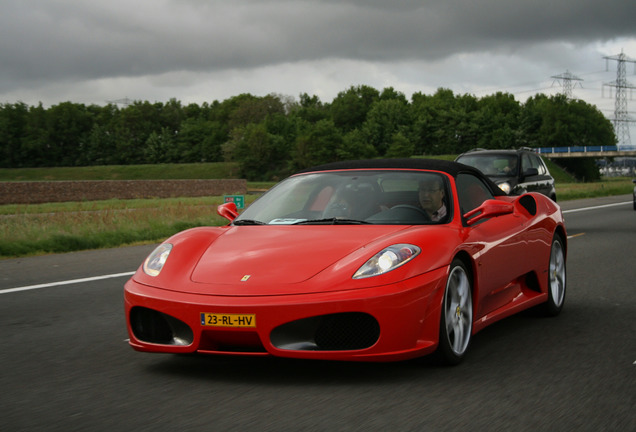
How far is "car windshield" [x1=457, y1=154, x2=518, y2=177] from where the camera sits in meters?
16.6

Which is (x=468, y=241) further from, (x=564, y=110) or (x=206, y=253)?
(x=564, y=110)

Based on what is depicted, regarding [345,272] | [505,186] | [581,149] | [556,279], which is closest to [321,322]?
[345,272]

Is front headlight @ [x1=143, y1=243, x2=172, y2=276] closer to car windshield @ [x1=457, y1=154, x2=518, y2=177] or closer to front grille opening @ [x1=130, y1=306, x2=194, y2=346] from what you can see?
front grille opening @ [x1=130, y1=306, x2=194, y2=346]

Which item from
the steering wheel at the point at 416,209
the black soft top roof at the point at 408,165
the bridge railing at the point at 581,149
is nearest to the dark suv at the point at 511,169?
the black soft top roof at the point at 408,165

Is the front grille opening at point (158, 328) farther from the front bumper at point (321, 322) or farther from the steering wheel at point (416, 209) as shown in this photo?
the steering wheel at point (416, 209)

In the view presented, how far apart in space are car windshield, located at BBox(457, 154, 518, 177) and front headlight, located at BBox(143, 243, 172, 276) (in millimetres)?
12124

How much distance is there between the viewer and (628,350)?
543 centimetres

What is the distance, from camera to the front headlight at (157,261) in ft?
16.5

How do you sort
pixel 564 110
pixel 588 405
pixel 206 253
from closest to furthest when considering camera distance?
pixel 588 405 → pixel 206 253 → pixel 564 110

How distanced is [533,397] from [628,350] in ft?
5.03

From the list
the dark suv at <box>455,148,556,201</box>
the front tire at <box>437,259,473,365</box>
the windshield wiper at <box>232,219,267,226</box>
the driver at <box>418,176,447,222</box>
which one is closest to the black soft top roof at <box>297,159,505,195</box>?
the driver at <box>418,176,447,222</box>

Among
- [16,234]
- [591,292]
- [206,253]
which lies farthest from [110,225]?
[206,253]

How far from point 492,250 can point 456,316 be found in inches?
31.9

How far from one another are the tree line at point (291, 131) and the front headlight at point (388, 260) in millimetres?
127679
